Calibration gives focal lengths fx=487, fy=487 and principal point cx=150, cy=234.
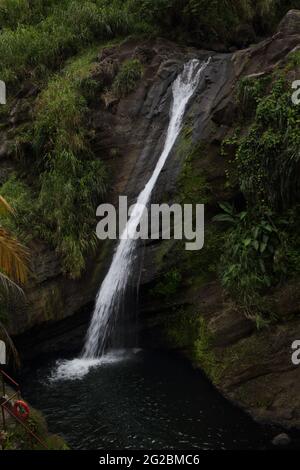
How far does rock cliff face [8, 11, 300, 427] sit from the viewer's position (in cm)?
1129

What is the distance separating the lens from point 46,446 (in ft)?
28.9

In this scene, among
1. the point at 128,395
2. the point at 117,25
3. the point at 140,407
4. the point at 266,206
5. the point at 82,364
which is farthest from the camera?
the point at 117,25

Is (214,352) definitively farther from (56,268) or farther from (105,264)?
(56,268)

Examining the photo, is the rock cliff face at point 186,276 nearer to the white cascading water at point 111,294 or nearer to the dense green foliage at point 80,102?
the white cascading water at point 111,294

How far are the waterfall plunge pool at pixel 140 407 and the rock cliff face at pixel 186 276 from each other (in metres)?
0.60

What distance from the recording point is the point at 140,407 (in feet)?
37.1

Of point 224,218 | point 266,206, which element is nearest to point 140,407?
point 224,218

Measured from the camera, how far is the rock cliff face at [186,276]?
11.3 meters

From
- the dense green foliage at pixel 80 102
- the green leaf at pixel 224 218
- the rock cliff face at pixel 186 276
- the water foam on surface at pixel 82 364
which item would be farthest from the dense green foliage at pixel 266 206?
the water foam on surface at pixel 82 364

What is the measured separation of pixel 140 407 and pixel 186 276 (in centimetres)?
404

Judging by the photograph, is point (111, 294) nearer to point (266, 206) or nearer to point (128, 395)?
point (128, 395)

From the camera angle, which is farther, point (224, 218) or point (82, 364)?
point (82, 364)

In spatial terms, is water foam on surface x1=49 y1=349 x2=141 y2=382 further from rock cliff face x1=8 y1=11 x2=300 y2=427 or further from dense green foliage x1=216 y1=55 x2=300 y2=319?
dense green foliage x1=216 y1=55 x2=300 y2=319

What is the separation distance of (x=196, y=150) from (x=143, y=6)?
8.46 meters
